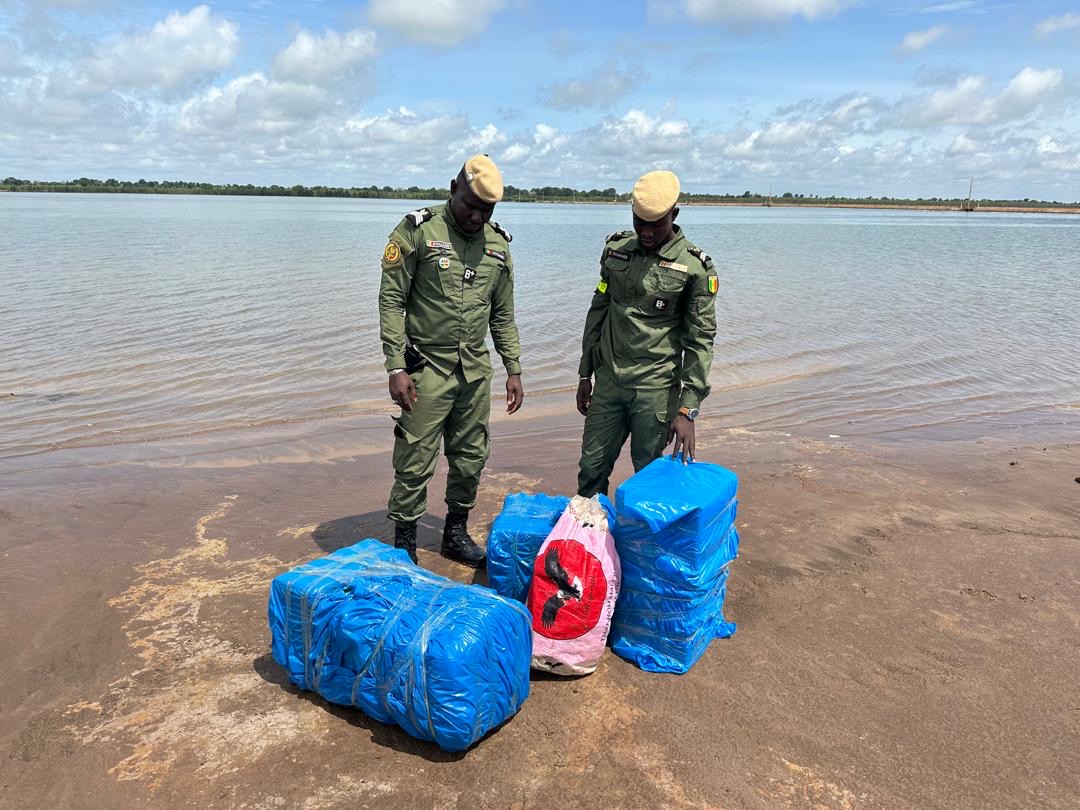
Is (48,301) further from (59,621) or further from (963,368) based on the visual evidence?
(963,368)

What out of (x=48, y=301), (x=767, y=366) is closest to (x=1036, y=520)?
(x=767, y=366)

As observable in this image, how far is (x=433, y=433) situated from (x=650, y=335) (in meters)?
1.29

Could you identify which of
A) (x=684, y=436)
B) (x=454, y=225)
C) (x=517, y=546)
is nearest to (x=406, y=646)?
(x=517, y=546)

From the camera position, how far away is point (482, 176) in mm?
3709

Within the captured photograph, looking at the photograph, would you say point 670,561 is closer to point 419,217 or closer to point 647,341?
point 647,341

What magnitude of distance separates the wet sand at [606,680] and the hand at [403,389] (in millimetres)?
1101

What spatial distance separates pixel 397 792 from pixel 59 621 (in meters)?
2.23

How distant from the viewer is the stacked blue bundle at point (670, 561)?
3100 mm

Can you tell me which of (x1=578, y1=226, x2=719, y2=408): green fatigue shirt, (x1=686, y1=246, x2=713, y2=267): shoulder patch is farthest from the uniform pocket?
(x1=686, y1=246, x2=713, y2=267): shoulder patch

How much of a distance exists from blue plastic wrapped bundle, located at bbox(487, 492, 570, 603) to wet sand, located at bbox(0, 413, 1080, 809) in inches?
21.7

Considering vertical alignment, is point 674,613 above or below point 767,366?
above

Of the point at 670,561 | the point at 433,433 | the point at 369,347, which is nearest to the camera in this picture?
the point at 670,561

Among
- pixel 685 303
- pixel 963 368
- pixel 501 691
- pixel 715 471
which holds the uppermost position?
pixel 685 303

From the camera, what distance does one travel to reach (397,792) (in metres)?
2.52
